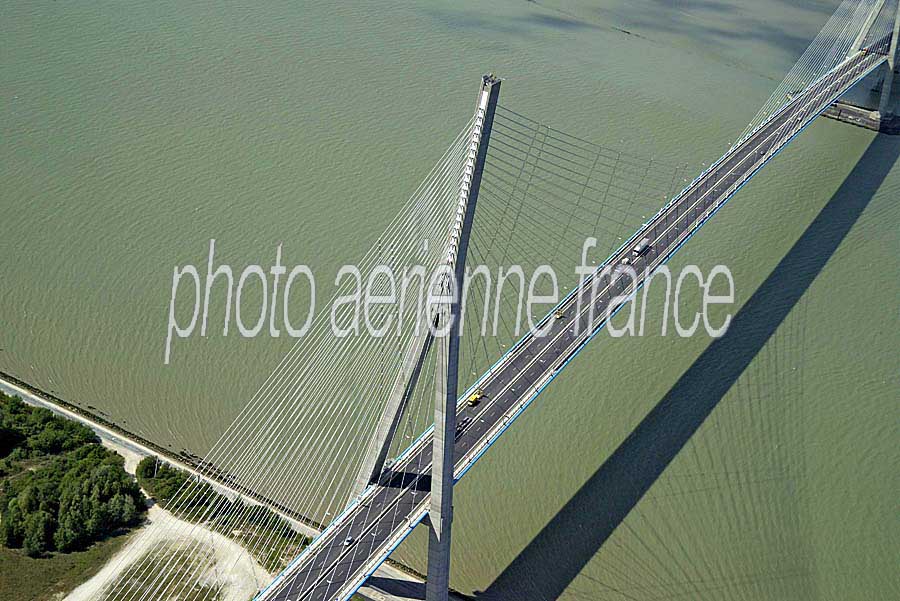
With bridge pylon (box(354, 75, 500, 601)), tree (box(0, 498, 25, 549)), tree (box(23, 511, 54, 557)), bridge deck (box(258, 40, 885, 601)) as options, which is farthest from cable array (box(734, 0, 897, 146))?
tree (box(0, 498, 25, 549))

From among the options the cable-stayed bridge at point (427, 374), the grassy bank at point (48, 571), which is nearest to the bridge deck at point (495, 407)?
the cable-stayed bridge at point (427, 374)

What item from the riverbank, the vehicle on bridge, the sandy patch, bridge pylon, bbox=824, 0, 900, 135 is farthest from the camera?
bridge pylon, bbox=824, 0, 900, 135

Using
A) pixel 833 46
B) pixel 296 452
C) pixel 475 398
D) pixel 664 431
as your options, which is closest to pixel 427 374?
pixel 475 398

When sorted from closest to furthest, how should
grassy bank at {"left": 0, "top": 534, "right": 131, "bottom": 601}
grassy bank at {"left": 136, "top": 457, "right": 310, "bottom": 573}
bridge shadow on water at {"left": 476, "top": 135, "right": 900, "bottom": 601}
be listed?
grassy bank at {"left": 0, "top": 534, "right": 131, "bottom": 601} < grassy bank at {"left": 136, "top": 457, "right": 310, "bottom": 573} < bridge shadow on water at {"left": 476, "top": 135, "right": 900, "bottom": 601}

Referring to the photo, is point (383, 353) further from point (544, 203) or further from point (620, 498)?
point (544, 203)

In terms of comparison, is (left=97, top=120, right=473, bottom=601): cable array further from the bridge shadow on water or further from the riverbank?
the bridge shadow on water
